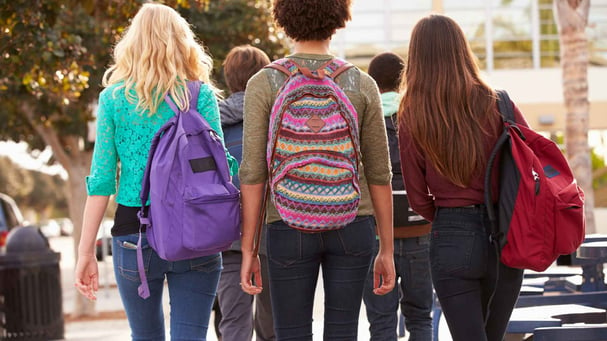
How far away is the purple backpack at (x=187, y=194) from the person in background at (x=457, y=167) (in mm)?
774

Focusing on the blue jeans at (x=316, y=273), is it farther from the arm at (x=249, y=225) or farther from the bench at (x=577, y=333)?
the bench at (x=577, y=333)

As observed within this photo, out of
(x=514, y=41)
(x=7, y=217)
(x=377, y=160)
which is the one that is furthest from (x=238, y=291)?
(x=514, y=41)

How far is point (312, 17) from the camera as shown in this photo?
375cm

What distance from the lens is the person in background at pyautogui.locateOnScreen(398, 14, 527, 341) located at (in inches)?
153

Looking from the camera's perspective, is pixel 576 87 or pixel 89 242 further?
pixel 576 87

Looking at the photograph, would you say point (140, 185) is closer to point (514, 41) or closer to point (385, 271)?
point (385, 271)

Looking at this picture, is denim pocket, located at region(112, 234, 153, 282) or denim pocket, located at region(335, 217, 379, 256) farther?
denim pocket, located at region(112, 234, 153, 282)

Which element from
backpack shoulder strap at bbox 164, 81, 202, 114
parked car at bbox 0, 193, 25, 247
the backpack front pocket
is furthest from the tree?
the backpack front pocket

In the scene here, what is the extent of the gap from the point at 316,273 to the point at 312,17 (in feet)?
3.11

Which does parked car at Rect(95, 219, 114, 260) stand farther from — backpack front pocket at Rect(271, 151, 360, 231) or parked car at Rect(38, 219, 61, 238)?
parked car at Rect(38, 219, 61, 238)

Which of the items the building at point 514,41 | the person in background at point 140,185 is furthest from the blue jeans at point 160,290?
the building at point 514,41

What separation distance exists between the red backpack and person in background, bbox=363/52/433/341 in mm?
1406

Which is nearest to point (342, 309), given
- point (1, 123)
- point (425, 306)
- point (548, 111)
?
point (425, 306)

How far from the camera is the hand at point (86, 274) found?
383 centimetres
